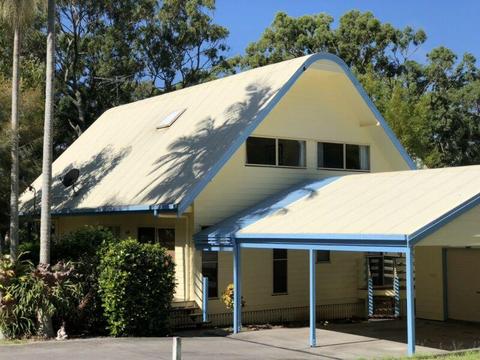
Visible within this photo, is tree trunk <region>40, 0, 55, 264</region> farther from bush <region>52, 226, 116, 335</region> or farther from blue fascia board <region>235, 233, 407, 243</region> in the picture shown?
blue fascia board <region>235, 233, 407, 243</region>

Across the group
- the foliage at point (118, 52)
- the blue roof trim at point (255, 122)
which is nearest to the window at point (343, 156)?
the blue roof trim at point (255, 122)

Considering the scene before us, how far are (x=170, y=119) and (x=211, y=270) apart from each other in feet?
19.2

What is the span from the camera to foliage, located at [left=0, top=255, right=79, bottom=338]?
14320mm

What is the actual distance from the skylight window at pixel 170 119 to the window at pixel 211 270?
5211mm

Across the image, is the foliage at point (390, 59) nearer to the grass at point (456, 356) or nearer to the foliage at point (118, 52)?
the foliage at point (118, 52)

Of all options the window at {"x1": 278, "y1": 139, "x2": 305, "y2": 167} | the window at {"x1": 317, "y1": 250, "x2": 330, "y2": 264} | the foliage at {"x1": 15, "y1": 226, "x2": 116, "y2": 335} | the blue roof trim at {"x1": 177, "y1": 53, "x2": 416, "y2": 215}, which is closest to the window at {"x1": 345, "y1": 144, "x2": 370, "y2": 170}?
the blue roof trim at {"x1": 177, "y1": 53, "x2": 416, "y2": 215}

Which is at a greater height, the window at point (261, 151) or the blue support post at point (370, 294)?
the window at point (261, 151)

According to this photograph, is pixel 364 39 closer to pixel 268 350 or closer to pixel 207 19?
pixel 207 19

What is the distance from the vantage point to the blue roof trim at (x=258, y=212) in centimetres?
1662

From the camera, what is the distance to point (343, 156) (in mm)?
21219

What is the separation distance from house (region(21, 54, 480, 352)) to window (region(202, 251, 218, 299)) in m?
0.03

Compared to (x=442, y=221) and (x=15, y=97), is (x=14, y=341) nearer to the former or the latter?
(x=15, y=97)

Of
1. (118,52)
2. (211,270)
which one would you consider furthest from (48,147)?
(118,52)

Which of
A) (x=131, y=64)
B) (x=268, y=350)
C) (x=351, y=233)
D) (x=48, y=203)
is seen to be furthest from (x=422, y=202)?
(x=131, y=64)
